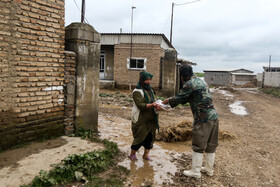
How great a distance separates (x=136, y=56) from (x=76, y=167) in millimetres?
14789

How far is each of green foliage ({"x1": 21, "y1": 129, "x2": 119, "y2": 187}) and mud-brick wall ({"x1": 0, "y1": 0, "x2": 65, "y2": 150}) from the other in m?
1.17

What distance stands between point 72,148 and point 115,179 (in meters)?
1.17

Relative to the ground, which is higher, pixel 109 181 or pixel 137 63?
pixel 137 63

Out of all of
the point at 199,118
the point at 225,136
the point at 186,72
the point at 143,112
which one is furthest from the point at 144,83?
the point at 225,136

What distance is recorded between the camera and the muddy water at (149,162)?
12.0ft

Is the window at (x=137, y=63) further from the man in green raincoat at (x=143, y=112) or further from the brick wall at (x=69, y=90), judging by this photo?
the man in green raincoat at (x=143, y=112)

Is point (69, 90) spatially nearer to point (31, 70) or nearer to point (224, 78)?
point (31, 70)

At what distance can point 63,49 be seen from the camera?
466cm

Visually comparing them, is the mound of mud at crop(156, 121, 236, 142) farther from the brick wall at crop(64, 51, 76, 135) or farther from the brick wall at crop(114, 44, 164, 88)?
the brick wall at crop(114, 44, 164, 88)

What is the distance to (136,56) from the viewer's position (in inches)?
694

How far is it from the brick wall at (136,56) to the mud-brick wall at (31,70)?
12.8m

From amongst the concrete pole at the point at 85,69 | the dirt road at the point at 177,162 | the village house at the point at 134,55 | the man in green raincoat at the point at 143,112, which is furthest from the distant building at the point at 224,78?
the man in green raincoat at the point at 143,112

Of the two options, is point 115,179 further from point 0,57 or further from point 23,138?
point 0,57

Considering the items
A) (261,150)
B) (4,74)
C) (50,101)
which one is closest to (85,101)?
(50,101)
